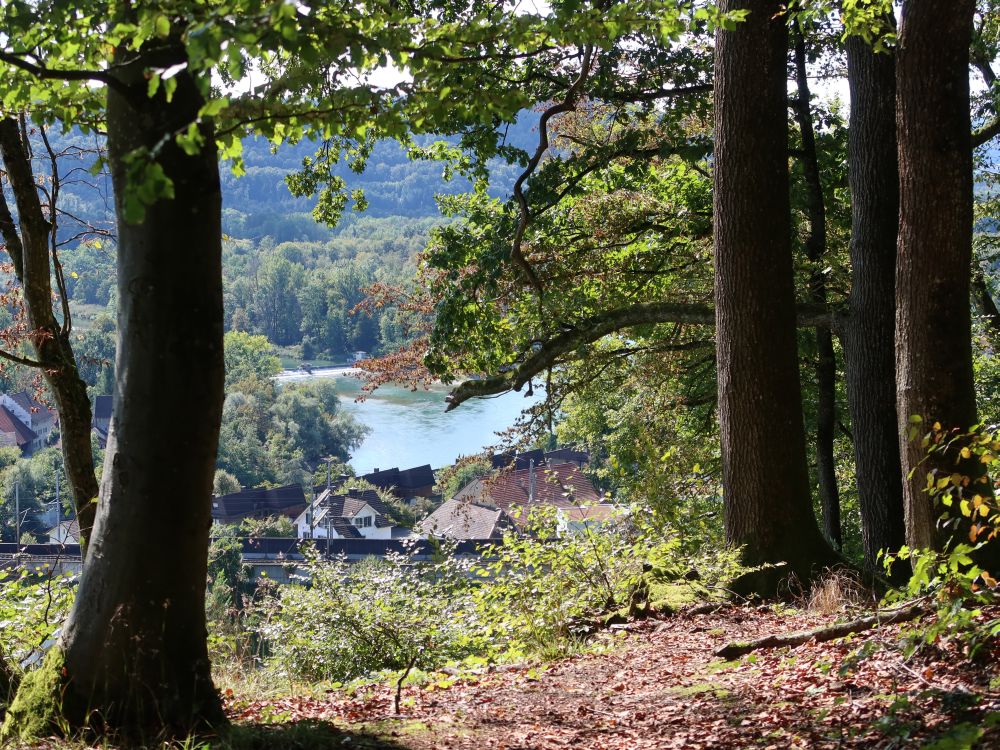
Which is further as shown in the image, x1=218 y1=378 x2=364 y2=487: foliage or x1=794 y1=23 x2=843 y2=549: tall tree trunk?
x1=218 y1=378 x2=364 y2=487: foliage

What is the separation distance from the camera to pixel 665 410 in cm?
1195

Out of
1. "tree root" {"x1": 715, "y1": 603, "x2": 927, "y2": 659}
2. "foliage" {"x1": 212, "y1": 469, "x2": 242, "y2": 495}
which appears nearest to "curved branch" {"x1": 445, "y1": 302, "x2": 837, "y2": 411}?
"tree root" {"x1": 715, "y1": 603, "x2": 927, "y2": 659}

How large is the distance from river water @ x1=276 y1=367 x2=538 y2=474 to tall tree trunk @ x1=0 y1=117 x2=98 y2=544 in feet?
170

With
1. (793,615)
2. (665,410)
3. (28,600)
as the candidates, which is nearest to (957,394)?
(793,615)

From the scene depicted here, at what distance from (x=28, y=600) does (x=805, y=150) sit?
332 inches

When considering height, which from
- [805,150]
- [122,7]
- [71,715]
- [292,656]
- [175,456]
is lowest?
[292,656]

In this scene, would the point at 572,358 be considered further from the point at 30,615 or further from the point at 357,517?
the point at 357,517

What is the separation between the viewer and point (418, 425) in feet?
247

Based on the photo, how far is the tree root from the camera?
Answer: 13.4ft

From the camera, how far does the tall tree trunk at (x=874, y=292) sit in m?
7.39

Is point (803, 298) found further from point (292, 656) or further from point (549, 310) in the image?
point (292, 656)

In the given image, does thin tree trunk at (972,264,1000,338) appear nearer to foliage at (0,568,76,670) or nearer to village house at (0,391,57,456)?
foliage at (0,568,76,670)

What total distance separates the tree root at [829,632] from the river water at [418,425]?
52.6 metres

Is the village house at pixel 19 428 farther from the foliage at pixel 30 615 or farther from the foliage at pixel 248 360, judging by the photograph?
the foliage at pixel 30 615
